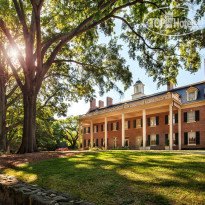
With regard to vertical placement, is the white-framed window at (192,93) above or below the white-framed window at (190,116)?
above

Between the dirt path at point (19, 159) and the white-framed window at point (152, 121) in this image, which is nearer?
the dirt path at point (19, 159)

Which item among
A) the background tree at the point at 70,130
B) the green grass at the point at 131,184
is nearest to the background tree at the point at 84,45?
the green grass at the point at 131,184

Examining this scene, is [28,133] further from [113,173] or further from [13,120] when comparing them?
[13,120]

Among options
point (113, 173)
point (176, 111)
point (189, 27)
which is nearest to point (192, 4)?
point (189, 27)

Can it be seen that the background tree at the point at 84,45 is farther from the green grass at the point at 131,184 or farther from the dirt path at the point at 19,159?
the green grass at the point at 131,184

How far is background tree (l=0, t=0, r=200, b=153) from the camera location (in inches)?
440

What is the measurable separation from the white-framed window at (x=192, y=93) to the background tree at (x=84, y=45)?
11778mm

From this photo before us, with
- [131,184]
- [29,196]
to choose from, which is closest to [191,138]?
[131,184]

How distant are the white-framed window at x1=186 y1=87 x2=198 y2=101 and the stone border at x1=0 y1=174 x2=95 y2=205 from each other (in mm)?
22845

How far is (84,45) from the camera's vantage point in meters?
14.5

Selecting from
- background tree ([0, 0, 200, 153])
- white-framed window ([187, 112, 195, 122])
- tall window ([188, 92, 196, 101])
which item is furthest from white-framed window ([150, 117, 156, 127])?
background tree ([0, 0, 200, 153])

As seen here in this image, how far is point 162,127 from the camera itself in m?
25.3

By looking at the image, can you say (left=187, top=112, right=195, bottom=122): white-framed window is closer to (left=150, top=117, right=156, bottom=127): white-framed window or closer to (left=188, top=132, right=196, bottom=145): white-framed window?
(left=188, top=132, right=196, bottom=145): white-framed window

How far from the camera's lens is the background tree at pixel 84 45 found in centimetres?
1118
